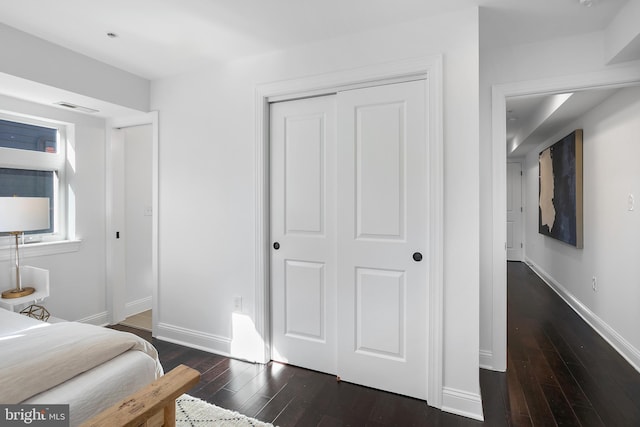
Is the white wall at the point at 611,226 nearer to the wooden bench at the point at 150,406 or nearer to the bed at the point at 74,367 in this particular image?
the wooden bench at the point at 150,406

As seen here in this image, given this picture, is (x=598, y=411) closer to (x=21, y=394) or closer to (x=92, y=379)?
(x=92, y=379)

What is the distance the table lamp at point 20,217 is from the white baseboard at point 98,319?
73cm

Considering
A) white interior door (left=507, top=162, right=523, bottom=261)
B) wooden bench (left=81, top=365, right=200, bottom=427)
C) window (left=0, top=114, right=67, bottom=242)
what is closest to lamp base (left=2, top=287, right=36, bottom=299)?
window (left=0, top=114, right=67, bottom=242)

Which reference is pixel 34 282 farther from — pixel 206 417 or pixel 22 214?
pixel 206 417

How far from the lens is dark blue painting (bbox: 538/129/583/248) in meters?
3.71

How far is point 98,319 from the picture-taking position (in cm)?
331

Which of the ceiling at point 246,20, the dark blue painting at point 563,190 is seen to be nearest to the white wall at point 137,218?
the ceiling at point 246,20

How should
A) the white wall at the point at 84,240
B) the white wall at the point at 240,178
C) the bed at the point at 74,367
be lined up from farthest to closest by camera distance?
1. the white wall at the point at 84,240
2. the white wall at the point at 240,178
3. the bed at the point at 74,367

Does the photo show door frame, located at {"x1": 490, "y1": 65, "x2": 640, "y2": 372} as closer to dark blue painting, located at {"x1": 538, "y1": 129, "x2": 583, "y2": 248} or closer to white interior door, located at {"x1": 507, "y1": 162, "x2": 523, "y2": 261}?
dark blue painting, located at {"x1": 538, "y1": 129, "x2": 583, "y2": 248}

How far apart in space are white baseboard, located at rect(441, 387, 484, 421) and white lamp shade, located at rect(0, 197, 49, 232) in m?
3.16

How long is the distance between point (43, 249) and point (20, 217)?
61cm

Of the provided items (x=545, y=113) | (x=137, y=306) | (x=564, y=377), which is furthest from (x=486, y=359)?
(x=137, y=306)

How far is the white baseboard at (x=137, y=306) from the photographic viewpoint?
3638mm

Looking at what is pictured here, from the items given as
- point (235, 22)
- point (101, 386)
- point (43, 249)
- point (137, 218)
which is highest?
point (235, 22)
